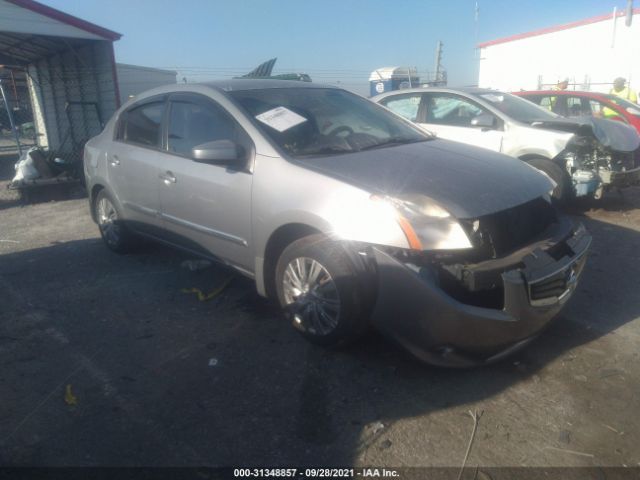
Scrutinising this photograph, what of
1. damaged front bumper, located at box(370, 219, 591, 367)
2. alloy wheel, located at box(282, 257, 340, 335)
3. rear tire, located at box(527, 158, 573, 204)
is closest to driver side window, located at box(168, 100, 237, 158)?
alloy wheel, located at box(282, 257, 340, 335)

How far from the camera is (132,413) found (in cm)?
256

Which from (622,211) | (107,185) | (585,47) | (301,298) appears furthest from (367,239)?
(585,47)

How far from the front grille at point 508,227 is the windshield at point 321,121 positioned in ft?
3.66

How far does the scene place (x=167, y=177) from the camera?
12.6 ft

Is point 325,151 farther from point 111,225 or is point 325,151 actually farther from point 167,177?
point 111,225

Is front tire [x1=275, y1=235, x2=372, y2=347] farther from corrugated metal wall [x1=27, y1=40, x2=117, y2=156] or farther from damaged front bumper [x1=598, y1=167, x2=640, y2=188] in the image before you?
corrugated metal wall [x1=27, y1=40, x2=117, y2=156]

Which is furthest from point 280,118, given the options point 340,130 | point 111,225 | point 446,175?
point 111,225

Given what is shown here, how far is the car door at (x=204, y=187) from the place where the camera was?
3.30 m

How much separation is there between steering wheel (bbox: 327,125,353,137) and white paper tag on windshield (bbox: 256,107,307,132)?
0.72 feet

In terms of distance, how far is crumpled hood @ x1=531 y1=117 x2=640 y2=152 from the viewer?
5.96 meters

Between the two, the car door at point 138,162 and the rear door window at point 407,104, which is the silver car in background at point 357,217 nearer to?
the car door at point 138,162

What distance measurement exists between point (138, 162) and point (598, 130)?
17.9 feet

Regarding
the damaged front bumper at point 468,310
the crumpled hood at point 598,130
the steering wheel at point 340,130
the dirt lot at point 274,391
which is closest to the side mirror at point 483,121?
the crumpled hood at point 598,130

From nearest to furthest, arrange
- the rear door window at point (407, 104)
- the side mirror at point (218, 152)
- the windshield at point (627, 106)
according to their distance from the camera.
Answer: the side mirror at point (218, 152) < the rear door window at point (407, 104) < the windshield at point (627, 106)
